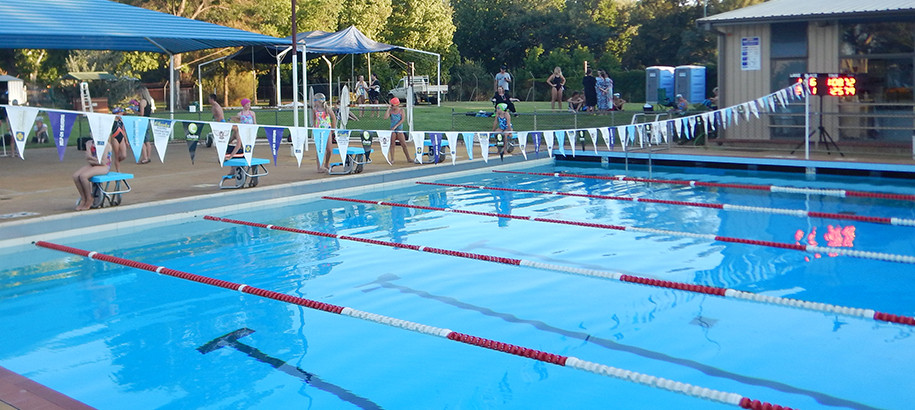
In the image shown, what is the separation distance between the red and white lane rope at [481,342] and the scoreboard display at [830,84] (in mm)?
11369

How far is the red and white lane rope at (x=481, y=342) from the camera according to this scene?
455 centimetres

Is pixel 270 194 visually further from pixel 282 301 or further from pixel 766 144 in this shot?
pixel 766 144

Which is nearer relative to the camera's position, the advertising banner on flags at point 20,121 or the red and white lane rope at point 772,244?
the red and white lane rope at point 772,244

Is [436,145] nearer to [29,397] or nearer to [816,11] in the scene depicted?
[816,11]

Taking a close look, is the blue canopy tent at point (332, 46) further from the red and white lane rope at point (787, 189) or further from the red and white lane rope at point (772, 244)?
the red and white lane rope at point (772, 244)

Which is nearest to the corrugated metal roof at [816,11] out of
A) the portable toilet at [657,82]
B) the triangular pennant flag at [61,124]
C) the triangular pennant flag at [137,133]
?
the portable toilet at [657,82]

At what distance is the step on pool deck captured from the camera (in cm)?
461

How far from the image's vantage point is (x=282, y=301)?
738 centimetres

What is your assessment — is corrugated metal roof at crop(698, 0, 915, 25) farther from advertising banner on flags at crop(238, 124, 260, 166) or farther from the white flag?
the white flag

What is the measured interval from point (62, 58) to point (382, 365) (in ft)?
129

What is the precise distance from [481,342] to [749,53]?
45.8ft

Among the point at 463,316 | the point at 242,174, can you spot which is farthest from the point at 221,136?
the point at 463,316

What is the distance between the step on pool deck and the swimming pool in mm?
350

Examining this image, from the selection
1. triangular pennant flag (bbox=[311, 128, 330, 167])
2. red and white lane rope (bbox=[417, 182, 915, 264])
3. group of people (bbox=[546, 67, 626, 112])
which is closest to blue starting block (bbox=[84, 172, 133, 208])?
triangular pennant flag (bbox=[311, 128, 330, 167])
